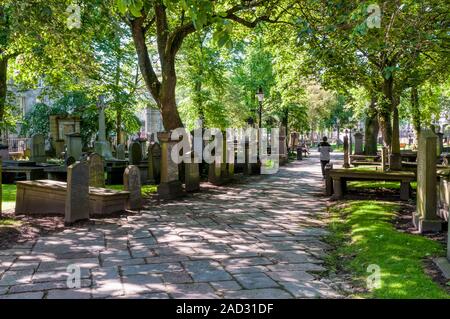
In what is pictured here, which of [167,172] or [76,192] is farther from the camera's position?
[167,172]

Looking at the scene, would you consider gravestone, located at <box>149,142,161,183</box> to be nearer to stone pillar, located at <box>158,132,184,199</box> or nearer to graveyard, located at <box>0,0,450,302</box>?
graveyard, located at <box>0,0,450,302</box>

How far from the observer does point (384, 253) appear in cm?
604

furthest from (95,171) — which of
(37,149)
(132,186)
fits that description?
(37,149)

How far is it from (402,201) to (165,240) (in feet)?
21.7

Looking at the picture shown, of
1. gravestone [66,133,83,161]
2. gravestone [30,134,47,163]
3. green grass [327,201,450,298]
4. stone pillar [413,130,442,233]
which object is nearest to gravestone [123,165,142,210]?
green grass [327,201,450,298]

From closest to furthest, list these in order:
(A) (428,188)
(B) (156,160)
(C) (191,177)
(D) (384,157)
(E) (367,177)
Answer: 1. (A) (428,188)
2. (E) (367,177)
3. (C) (191,177)
4. (B) (156,160)
5. (D) (384,157)

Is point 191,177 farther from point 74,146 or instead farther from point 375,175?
point 74,146

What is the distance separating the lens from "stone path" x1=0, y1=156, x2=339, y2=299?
15.6 feet

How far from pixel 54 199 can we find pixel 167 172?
3522mm

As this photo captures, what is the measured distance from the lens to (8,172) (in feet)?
52.6

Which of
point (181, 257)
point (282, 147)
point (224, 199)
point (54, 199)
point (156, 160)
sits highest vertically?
point (282, 147)

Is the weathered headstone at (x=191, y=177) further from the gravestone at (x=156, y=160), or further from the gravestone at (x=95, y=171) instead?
the gravestone at (x=95, y=171)

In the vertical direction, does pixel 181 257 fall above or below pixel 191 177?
below
